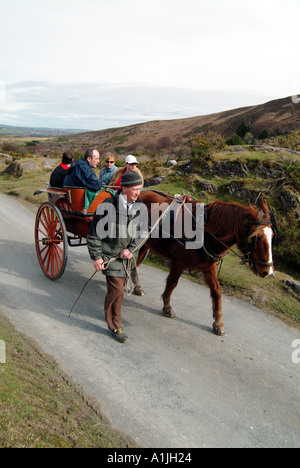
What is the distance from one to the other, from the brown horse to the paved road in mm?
496

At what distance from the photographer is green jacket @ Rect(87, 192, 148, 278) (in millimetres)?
4121

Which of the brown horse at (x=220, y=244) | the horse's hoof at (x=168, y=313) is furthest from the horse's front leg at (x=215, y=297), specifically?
the horse's hoof at (x=168, y=313)

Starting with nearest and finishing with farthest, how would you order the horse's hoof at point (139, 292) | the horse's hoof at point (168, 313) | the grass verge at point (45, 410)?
1. the grass verge at point (45, 410)
2. the horse's hoof at point (168, 313)
3. the horse's hoof at point (139, 292)

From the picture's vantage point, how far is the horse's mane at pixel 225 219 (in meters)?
4.14

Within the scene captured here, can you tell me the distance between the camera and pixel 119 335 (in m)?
4.30

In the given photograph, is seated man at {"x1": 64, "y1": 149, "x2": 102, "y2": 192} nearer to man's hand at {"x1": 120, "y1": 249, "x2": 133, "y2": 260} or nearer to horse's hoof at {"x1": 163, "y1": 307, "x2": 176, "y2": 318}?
man's hand at {"x1": 120, "y1": 249, "x2": 133, "y2": 260}

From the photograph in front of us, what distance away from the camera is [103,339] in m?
4.35

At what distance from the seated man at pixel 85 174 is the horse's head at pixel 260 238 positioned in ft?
8.81

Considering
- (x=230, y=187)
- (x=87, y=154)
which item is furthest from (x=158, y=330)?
(x=230, y=187)

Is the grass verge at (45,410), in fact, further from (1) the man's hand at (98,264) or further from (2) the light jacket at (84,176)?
(2) the light jacket at (84,176)

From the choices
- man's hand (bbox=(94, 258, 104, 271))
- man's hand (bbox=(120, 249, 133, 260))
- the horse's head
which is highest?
the horse's head

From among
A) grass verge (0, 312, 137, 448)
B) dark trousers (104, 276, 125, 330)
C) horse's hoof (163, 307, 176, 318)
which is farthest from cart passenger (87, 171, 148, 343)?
grass verge (0, 312, 137, 448)

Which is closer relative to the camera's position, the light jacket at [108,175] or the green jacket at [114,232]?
the green jacket at [114,232]

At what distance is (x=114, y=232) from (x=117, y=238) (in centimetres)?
10
